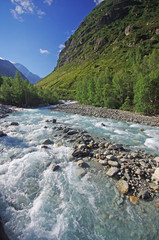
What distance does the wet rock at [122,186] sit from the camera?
537 cm

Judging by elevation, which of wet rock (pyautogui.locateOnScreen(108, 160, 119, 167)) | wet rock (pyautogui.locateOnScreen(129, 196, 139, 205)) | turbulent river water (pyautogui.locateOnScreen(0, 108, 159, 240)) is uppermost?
wet rock (pyautogui.locateOnScreen(108, 160, 119, 167))

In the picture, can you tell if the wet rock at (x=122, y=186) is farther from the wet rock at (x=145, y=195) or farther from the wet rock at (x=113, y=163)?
the wet rock at (x=113, y=163)

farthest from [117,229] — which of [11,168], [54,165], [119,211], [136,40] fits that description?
[136,40]

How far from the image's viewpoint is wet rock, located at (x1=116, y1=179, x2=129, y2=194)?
5.37 m

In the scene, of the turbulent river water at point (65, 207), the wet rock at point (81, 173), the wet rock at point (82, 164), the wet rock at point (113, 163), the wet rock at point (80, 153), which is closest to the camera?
the turbulent river water at point (65, 207)

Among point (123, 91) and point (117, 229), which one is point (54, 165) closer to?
point (117, 229)

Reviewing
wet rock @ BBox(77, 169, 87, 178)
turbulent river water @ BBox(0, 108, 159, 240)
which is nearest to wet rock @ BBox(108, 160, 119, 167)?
turbulent river water @ BBox(0, 108, 159, 240)

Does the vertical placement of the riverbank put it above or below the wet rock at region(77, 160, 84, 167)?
above

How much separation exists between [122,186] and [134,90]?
84.1 feet

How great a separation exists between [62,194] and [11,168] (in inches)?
162

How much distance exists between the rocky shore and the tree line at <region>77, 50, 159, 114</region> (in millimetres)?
18052

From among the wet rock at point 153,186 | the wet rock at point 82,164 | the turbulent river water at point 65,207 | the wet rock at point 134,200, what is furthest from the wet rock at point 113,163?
the wet rock at point 134,200

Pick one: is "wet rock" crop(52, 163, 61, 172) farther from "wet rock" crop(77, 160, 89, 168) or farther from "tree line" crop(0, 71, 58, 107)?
"tree line" crop(0, 71, 58, 107)

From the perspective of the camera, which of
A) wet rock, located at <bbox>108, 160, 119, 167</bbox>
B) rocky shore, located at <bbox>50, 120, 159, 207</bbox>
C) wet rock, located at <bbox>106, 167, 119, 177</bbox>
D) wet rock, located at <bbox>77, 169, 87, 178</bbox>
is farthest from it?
wet rock, located at <bbox>108, 160, 119, 167</bbox>
